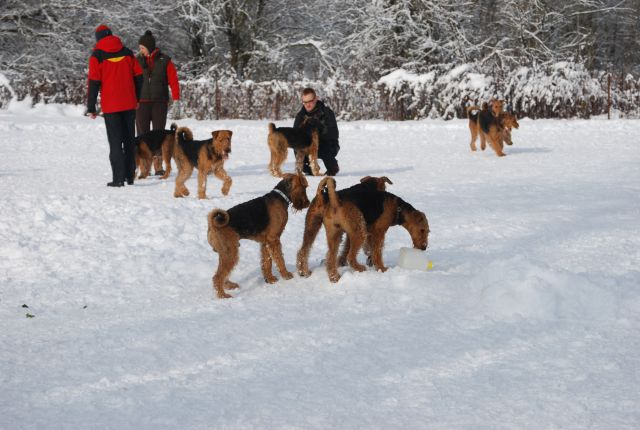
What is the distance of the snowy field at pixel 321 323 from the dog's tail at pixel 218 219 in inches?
22.2

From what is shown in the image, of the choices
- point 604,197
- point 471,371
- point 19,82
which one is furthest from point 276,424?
point 19,82

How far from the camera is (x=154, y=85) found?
11.4 m

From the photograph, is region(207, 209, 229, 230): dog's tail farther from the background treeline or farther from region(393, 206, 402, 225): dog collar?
the background treeline

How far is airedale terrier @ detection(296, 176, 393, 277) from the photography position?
5.38 metres

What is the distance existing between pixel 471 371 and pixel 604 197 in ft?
19.9

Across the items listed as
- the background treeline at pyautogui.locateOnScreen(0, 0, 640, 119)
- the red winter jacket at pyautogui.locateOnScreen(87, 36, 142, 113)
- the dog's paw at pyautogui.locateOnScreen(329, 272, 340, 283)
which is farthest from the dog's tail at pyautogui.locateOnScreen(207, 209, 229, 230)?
the background treeline at pyautogui.locateOnScreen(0, 0, 640, 119)

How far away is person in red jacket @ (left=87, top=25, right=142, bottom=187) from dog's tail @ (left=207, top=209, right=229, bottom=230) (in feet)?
16.9

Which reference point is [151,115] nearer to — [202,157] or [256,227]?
[202,157]

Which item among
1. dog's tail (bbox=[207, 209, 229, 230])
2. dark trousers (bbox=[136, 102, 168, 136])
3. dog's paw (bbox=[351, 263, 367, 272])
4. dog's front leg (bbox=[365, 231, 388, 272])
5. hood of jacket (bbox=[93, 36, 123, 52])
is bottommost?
dog's paw (bbox=[351, 263, 367, 272])

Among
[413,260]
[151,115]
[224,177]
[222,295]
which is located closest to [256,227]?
[222,295]

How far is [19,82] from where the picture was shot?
74.8 ft

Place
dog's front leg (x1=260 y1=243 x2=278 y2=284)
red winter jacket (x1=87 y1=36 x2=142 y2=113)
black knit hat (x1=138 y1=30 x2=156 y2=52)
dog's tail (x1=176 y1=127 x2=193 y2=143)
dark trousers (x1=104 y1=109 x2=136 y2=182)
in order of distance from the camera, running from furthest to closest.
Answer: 1. black knit hat (x1=138 y1=30 x2=156 y2=52)
2. dark trousers (x1=104 y1=109 x2=136 y2=182)
3. red winter jacket (x1=87 y1=36 x2=142 y2=113)
4. dog's tail (x1=176 y1=127 x2=193 y2=143)
5. dog's front leg (x1=260 y1=243 x2=278 y2=284)

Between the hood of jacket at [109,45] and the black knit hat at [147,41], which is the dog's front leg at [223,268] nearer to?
the hood of jacket at [109,45]

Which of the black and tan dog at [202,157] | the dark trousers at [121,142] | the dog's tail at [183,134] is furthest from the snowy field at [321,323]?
the dark trousers at [121,142]
